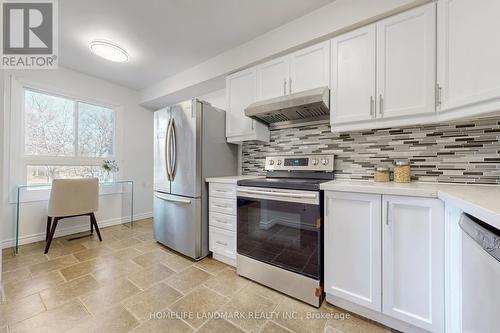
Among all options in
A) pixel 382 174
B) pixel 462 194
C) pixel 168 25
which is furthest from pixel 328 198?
pixel 168 25

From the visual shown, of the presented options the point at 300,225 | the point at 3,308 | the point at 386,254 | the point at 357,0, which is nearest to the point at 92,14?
the point at 357,0

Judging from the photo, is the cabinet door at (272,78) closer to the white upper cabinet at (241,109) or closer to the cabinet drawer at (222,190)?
the white upper cabinet at (241,109)

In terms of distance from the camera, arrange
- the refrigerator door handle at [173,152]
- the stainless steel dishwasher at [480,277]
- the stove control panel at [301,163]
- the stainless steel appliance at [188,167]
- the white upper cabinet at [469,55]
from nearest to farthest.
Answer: the stainless steel dishwasher at [480,277] < the white upper cabinet at [469,55] < the stove control panel at [301,163] < the stainless steel appliance at [188,167] < the refrigerator door handle at [173,152]

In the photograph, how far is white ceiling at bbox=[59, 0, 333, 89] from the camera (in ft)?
5.89

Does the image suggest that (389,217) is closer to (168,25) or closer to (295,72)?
(295,72)

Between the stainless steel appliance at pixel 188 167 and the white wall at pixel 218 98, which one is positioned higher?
the white wall at pixel 218 98

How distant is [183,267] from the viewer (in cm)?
209

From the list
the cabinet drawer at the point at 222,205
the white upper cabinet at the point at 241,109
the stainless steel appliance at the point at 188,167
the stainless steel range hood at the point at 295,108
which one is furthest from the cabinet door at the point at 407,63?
the stainless steel appliance at the point at 188,167

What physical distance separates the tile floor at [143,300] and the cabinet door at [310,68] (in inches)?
73.5

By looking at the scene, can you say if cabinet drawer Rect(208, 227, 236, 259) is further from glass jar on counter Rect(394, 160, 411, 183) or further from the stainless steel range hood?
glass jar on counter Rect(394, 160, 411, 183)

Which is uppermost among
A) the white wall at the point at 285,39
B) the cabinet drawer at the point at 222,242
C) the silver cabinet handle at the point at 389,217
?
the white wall at the point at 285,39

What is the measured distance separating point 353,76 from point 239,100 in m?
1.22

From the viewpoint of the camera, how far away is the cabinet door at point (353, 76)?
1.58 metres

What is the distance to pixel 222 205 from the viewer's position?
2.16 metres
